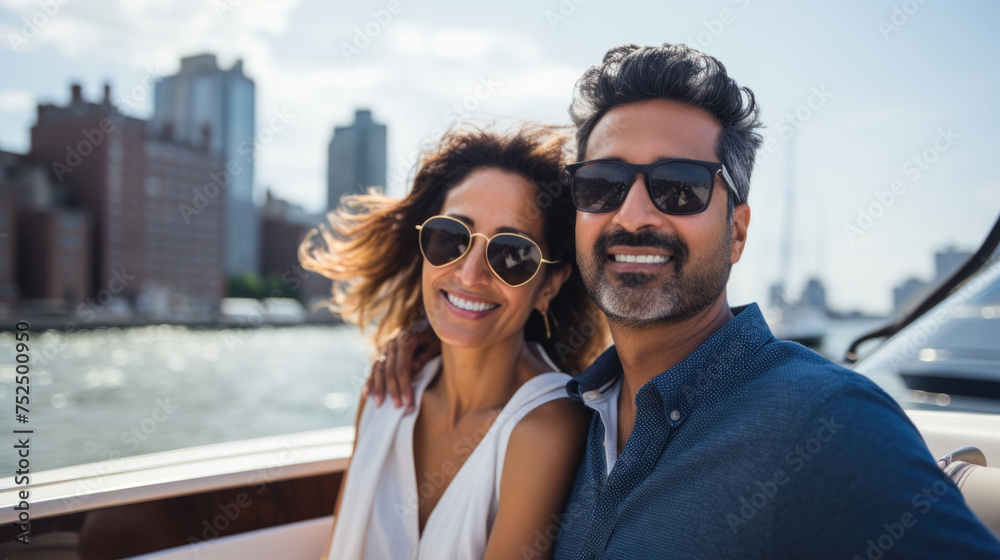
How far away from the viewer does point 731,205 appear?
1446 millimetres

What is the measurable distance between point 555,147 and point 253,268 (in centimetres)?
7698

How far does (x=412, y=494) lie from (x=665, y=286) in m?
1.06

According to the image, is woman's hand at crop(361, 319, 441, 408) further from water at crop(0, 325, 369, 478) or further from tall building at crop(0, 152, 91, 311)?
tall building at crop(0, 152, 91, 311)

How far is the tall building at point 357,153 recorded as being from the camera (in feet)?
67.7

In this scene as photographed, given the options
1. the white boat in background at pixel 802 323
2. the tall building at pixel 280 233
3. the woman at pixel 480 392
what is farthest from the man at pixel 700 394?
the tall building at pixel 280 233

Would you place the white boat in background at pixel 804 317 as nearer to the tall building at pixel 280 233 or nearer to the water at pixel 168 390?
the water at pixel 168 390

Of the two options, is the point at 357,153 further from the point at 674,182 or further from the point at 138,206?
the point at 138,206

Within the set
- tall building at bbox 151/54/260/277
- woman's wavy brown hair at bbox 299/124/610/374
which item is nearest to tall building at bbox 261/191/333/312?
tall building at bbox 151/54/260/277

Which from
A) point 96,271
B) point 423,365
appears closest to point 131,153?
point 96,271

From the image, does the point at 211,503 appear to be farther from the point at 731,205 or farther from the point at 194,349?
the point at 194,349

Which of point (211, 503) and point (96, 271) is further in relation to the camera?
point (96, 271)

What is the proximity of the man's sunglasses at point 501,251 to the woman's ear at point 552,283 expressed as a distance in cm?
11

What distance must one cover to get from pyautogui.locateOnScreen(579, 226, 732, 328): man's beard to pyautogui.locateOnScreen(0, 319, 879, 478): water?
4.90 feet

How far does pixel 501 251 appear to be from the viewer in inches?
71.2
